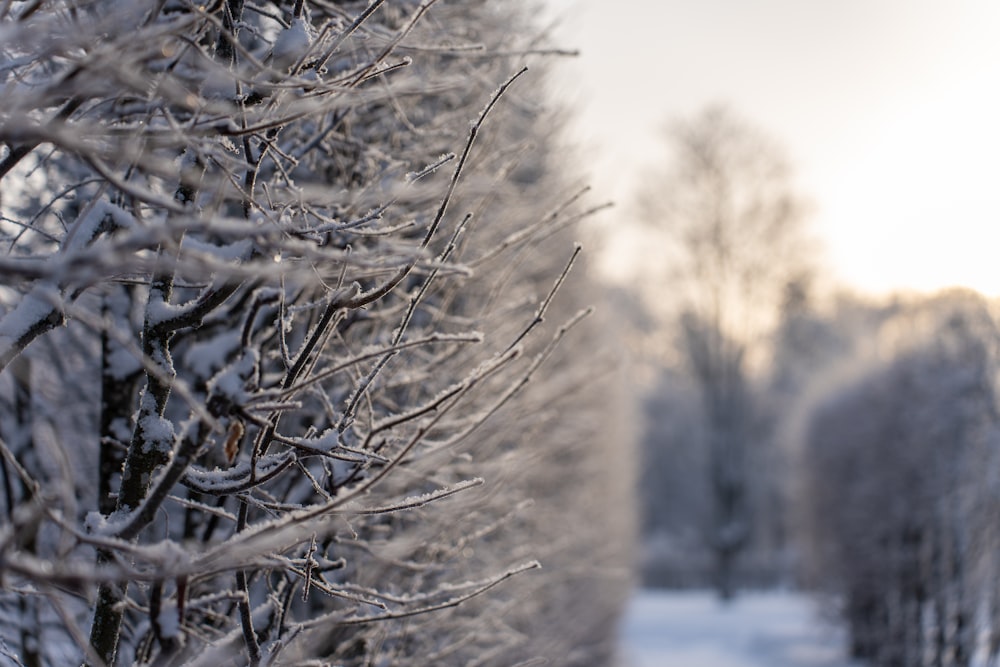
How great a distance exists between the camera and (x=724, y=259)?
2317cm

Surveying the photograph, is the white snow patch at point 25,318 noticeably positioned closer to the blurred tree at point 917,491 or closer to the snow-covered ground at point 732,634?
the blurred tree at point 917,491

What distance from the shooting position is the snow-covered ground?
14.5 metres

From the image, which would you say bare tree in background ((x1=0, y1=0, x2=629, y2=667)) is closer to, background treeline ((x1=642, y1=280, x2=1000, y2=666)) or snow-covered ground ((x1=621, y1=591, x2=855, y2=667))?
background treeline ((x1=642, y1=280, x2=1000, y2=666))

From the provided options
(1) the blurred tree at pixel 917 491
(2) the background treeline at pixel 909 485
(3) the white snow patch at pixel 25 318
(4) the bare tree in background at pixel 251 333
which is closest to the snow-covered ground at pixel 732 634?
(2) the background treeline at pixel 909 485

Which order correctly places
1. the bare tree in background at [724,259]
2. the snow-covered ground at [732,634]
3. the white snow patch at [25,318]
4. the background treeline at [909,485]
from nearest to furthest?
the white snow patch at [25,318] < the background treeline at [909,485] < the snow-covered ground at [732,634] < the bare tree in background at [724,259]

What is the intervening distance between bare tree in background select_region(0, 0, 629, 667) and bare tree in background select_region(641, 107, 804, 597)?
62.5ft

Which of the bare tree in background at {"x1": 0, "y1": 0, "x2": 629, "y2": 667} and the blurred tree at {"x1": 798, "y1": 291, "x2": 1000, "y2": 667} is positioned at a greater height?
the blurred tree at {"x1": 798, "y1": 291, "x2": 1000, "y2": 667}

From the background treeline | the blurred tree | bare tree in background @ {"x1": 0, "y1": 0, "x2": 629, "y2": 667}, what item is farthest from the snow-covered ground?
bare tree in background @ {"x1": 0, "y1": 0, "x2": 629, "y2": 667}

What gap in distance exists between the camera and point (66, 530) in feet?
Answer: 3.83

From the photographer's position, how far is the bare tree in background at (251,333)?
1.38m

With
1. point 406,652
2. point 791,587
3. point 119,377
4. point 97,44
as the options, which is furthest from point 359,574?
point 791,587

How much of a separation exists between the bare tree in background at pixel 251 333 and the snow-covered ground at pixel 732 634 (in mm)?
11642

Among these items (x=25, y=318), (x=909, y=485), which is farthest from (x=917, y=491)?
(x=25, y=318)

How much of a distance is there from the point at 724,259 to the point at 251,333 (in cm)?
2249
